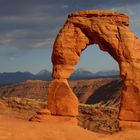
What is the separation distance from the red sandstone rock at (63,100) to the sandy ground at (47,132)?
1912 millimetres

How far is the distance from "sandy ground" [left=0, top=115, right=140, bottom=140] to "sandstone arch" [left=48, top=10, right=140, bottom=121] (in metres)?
2.37

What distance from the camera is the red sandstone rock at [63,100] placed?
37594 mm

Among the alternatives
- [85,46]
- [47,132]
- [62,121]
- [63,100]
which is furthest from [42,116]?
[85,46]

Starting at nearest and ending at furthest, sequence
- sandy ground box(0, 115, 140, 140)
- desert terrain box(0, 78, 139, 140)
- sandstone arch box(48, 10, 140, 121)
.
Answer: sandy ground box(0, 115, 140, 140) → desert terrain box(0, 78, 139, 140) → sandstone arch box(48, 10, 140, 121)

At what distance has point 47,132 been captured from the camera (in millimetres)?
32000

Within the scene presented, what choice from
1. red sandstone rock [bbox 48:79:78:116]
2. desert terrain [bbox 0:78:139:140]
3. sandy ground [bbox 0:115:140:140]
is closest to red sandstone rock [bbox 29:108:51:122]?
desert terrain [bbox 0:78:139:140]

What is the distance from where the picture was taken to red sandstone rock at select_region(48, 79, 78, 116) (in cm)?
3759

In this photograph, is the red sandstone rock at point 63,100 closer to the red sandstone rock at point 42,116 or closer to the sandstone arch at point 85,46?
the sandstone arch at point 85,46

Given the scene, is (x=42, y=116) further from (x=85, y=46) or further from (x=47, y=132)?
(x=85, y=46)

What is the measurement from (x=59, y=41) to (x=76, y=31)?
1468mm

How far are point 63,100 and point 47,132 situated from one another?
5.96 meters

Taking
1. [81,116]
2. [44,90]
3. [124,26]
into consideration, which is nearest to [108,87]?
[44,90]

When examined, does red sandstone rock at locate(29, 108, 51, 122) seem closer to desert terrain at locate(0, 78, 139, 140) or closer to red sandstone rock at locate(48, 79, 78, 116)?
desert terrain at locate(0, 78, 139, 140)

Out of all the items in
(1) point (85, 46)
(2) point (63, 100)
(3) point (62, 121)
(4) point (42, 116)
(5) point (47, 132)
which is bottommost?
(3) point (62, 121)
